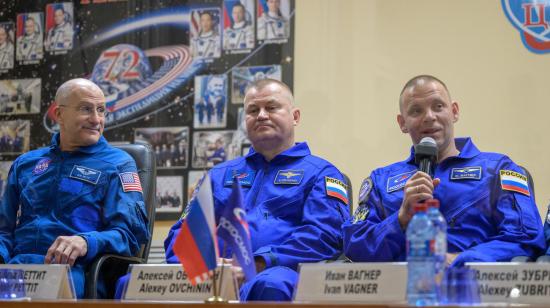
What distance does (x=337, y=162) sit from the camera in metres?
4.29

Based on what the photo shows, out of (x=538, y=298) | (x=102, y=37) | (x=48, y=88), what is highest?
(x=102, y=37)

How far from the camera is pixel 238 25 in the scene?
452cm

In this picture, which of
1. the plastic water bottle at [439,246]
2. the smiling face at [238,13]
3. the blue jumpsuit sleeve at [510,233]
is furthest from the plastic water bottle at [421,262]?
the smiling face at [238,13]

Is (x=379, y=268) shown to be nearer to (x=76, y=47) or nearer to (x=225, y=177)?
(x=225, y=177)

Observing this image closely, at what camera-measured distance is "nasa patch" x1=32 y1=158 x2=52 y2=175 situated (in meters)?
3.39

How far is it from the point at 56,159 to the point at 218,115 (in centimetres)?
126

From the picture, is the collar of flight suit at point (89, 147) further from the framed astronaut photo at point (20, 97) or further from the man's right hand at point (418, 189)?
the man's right hand at point (418, 189)

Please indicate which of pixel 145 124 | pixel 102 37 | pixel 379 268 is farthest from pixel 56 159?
pixel 379 268

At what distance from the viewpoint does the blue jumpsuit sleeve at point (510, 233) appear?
260 centimetres

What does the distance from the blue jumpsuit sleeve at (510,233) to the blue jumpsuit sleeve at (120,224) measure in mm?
1351

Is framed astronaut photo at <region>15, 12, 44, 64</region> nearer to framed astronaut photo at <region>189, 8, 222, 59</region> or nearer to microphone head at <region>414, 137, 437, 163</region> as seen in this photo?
framed astronaut photo at <region>189, 8, 222, 59</region>

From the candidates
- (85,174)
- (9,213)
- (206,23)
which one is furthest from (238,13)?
(9,213)

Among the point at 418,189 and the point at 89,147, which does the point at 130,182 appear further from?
the point at 418,189

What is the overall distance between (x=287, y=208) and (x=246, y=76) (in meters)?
1.50
